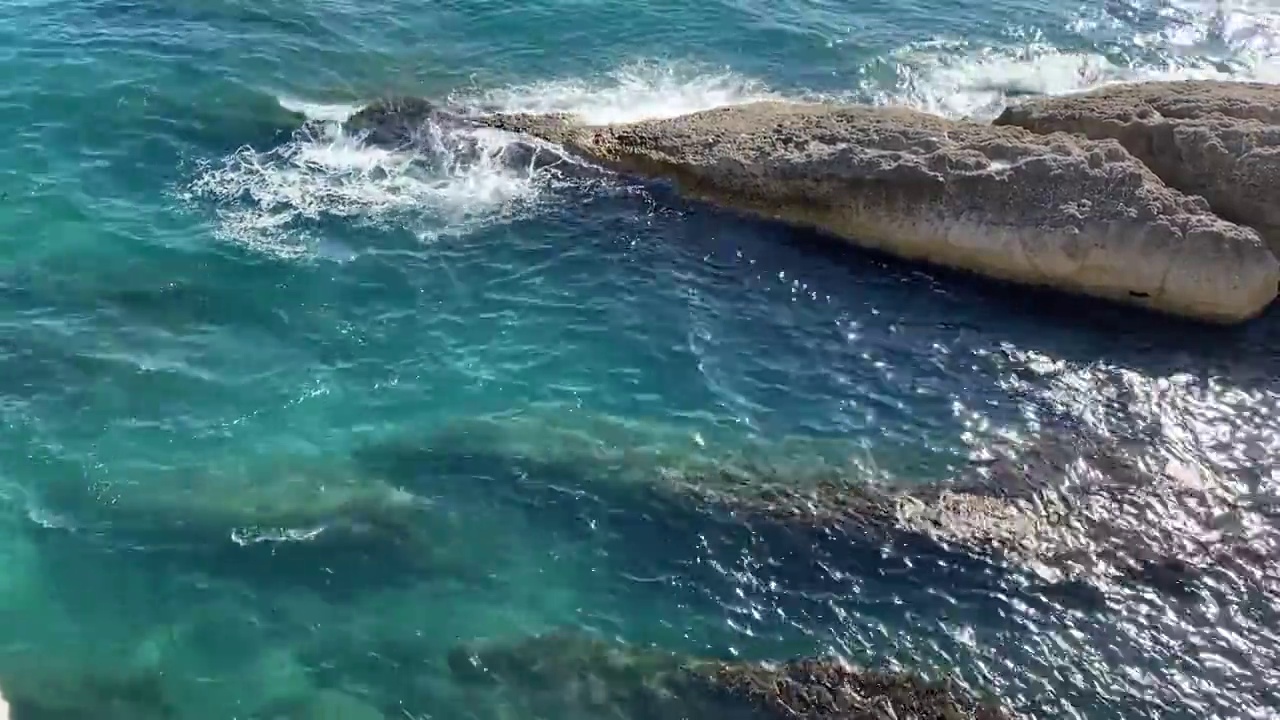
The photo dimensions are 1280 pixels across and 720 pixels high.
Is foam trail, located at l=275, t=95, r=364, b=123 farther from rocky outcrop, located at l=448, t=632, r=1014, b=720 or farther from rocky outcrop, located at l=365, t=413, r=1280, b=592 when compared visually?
rocky outcrop, located at l=448, t=632, r=1014, b=720

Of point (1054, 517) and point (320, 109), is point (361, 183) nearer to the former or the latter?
point (320, 109)

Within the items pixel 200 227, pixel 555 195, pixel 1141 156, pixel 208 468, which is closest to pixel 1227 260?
pixel 1141 156

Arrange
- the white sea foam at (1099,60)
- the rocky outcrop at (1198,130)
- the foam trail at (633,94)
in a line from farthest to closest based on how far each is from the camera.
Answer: the white sea foam at (1099,60)
the foam trail at (633,94)
the rocky outcrop at (1198,130)

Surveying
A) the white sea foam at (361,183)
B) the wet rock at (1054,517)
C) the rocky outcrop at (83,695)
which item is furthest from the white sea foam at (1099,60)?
the rocky outcrop at (83,695)

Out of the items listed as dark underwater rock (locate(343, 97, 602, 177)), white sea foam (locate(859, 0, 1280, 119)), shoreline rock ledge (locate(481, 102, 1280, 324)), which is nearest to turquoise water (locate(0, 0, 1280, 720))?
white sea foam (locate(859, 0, 1280, 119))

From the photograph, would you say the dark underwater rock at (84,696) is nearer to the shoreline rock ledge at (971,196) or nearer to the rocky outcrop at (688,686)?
the rocky outcrop at (688,686)

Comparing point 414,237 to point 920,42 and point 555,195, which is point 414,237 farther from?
point 920,42
